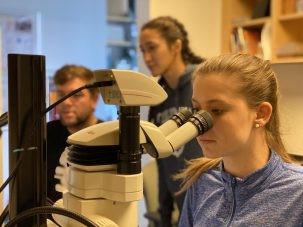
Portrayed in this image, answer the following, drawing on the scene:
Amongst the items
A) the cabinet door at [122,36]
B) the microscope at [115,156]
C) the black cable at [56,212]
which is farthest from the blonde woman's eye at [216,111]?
the cabinet door at [122,36]

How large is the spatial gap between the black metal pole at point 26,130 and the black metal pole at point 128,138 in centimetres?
15

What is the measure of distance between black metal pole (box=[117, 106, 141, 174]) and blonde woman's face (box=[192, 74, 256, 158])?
0.36 m

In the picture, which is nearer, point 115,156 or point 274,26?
point 115,156

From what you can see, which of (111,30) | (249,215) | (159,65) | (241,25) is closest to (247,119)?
(249,215)

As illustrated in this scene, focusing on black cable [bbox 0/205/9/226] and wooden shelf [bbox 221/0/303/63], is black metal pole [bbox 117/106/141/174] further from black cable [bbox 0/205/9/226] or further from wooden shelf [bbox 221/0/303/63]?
wooden shelf [bbox 221/0/303/63]

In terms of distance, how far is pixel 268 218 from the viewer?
0.99 meters

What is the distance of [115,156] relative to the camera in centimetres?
61

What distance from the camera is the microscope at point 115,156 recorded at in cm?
58

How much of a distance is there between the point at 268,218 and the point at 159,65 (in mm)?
1282

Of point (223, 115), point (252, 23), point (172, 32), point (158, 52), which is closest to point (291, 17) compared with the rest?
point (252, 23)

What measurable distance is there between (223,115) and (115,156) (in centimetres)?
43

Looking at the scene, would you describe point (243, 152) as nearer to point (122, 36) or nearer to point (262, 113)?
point (262, 113)

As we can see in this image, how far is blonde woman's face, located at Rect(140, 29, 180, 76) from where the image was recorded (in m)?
2.14

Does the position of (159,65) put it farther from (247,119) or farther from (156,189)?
(247,119)
